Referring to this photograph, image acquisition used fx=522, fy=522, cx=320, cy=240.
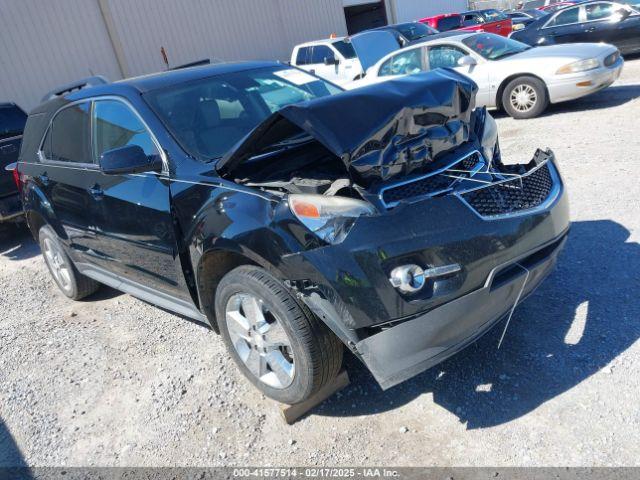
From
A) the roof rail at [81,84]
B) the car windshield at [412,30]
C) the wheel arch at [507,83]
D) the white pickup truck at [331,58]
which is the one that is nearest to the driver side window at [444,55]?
the wheel arch at [507,83]

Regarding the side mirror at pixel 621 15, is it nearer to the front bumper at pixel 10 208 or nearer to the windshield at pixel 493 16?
the windshield at pixel 493 16

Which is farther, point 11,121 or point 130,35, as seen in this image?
point 130,35

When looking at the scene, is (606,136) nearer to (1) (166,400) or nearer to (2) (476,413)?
(2) (476,413)

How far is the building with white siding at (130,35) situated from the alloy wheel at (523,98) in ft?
29.6

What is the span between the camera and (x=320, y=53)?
45.3 ft

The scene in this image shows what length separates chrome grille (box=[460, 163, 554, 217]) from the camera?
245 centimetres

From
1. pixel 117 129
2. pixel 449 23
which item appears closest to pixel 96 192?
pixel 117 129

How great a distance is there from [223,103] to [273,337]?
5.75 feet

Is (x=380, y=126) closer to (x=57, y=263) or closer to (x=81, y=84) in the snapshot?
(x=81, y=84)

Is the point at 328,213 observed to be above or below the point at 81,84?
below

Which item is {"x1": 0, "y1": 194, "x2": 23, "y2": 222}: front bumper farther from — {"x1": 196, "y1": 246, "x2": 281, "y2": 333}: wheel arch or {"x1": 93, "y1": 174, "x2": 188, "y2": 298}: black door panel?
{"x1": 196, "y1": 246, "x2": 281, "y2": 333}: wheel arch

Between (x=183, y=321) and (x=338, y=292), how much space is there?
7.22 feet

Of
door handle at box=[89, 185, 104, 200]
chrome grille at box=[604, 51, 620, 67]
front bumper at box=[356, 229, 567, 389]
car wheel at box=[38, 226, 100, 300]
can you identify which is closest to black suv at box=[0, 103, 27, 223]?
car wheel at box=[38, 226, 100, 300]

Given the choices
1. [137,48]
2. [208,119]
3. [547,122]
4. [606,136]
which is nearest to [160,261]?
[208,119]
